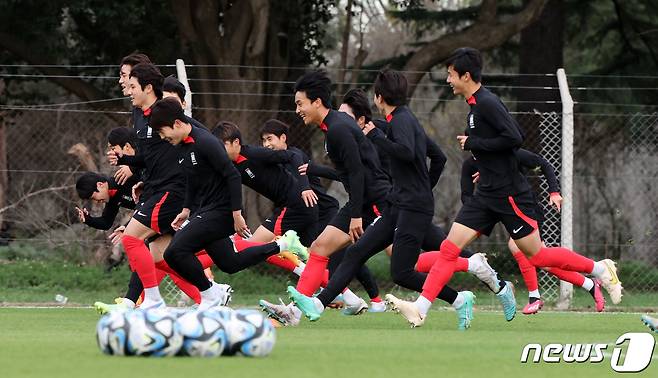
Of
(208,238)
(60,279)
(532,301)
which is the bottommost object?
(60,279)

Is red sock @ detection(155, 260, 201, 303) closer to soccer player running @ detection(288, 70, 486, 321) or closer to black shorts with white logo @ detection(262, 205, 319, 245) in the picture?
black shorts with white logo @ detection(262, 205, 319, 245)

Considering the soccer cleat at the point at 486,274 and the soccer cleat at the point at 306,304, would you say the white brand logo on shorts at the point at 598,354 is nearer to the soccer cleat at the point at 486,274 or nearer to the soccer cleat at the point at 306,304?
the soccer cleat at the point at 306,304

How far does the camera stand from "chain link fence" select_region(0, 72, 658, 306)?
60.3 ft

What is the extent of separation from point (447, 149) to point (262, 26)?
8.16 metres

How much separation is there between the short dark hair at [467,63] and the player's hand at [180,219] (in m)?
2.38

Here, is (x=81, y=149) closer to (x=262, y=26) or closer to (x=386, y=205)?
(x=262, y=26)

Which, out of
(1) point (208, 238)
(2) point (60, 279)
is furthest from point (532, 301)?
(2) point (60, 279)

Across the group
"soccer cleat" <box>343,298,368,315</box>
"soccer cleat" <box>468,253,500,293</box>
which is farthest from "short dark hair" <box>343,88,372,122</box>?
"soccer cleat" <box>343,298,368,315</box>

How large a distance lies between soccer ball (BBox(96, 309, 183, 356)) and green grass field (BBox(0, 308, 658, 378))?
0.28ft

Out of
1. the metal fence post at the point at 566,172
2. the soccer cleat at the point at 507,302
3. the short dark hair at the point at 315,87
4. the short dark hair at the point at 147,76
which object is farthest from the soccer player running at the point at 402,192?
the metal fence post at the point at 566,172

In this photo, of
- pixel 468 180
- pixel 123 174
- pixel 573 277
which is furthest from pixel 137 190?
pixel 573 277

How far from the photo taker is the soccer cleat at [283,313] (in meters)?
10.8

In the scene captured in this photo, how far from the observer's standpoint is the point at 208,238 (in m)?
11.0

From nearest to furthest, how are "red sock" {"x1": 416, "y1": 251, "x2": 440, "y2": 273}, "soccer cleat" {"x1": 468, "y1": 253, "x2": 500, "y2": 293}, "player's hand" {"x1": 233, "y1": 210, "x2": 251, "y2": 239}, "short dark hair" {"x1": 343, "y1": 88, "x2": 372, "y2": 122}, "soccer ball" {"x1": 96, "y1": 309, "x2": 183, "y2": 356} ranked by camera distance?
"soccer ball" {"x1": 96, "y1": 309, "x2": 183, "y2": 356} → "player's hand" {"x1": 233, "y1": 210, "x2": 251, "y2": 239} → "short dark hair" {"x1": 343, "y1": 88, "x2": 372, "y2": 122} → "soccer cleat" {"x1": 468, "y1": 253, "x2": 500, "y2": 293} → "red sock" {"x1": 416, "y1": 251, "x2": 440, "y2": 273}
